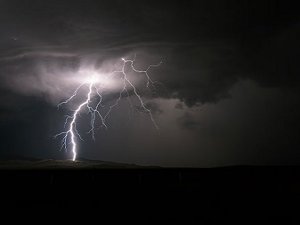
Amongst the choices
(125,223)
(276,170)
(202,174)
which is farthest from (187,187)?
(125,223)

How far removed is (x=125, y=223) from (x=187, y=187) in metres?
7.16

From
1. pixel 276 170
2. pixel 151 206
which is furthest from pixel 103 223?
pixel 276 170

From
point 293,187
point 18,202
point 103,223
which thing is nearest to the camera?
point 103,223

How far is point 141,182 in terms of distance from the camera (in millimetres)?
17516

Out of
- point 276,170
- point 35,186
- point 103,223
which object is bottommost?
point 103,223

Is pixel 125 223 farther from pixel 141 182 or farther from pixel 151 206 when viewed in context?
pixel 141 182

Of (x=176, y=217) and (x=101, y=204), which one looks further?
(x=101, y=204)

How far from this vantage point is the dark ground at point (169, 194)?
11.0 meters

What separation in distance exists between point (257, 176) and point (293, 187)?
1951 millimetres

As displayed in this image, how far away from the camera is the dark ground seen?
1096cm

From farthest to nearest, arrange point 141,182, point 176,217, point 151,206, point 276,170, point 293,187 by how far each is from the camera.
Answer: point 276,170 → point 141,182 → point 293,187 → point 151,206 → point 176,217

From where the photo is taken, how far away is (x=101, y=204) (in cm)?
1306

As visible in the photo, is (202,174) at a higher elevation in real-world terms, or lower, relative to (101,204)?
higher

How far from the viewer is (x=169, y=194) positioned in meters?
15.2
